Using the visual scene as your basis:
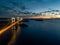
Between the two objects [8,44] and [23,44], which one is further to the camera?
[23,44]

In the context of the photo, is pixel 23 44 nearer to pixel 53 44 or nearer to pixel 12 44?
pixel 12 44


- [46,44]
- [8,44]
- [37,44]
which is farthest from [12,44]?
[46,44]

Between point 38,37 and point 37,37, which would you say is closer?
point 38,37

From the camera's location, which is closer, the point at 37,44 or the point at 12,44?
the point at 12,44

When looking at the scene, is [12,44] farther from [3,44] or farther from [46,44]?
[46,44]

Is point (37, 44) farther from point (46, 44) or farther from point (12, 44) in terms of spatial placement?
point (12, 44)

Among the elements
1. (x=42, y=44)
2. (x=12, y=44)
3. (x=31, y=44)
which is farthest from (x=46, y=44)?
(x=12, y=44)

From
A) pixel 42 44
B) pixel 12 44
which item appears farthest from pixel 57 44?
pixel 12 44

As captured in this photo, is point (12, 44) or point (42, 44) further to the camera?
point (42, 44)
